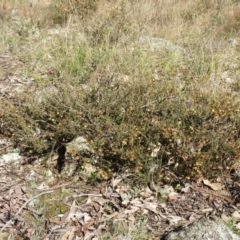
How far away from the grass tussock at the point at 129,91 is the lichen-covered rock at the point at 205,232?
1.80 feet

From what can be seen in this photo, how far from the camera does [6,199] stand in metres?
3.04

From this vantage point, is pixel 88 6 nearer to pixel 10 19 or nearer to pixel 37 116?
pixel 10 19

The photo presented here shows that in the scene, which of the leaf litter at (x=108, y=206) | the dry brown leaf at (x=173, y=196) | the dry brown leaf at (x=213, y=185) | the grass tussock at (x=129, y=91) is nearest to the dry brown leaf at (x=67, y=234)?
the leaf litter at (x=108, y=206)

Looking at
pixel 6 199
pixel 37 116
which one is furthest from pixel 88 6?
pixel 6 199

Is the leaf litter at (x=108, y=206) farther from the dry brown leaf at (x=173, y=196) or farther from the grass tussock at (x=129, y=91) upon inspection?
the grass tussock at (x=129, y=91)

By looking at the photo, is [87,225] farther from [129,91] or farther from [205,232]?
[129,91]

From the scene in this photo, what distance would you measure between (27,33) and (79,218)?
3.88 meters

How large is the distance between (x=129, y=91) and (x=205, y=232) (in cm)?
167

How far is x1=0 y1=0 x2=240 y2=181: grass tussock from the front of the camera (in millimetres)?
3188

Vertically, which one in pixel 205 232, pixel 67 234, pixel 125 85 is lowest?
pixel 67 234

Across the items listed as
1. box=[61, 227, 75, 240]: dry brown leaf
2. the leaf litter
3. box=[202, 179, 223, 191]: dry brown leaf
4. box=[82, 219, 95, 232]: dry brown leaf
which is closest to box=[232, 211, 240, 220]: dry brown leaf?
the leaf litter

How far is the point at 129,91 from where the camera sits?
12.3 ft

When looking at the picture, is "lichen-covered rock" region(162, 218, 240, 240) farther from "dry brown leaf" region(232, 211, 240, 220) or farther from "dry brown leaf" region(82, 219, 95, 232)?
"dry brown leaf" region(82, 219, 95, 232)

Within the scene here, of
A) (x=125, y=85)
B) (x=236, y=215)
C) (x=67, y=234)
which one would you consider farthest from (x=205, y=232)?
(x=125, y=85)
